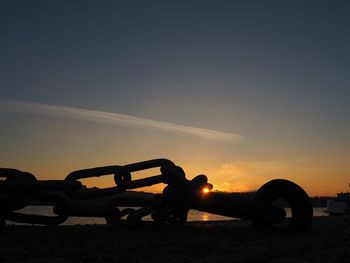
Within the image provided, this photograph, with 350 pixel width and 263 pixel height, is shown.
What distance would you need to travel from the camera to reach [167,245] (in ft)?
15.0

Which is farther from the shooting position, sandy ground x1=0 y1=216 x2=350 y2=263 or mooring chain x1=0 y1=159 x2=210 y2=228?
mooring chain x1=0 y1=159 x2=210 y2=228

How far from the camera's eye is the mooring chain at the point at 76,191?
549cm

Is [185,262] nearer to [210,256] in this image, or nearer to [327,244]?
[210,256]

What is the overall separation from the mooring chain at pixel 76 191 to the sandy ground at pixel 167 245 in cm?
21

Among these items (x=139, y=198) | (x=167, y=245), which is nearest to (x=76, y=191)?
(x=139, y=198)

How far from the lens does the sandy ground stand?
387cm

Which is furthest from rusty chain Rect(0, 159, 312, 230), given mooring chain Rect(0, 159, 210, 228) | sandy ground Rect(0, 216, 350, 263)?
sandy ground Rect(0, 216, 350, 263)

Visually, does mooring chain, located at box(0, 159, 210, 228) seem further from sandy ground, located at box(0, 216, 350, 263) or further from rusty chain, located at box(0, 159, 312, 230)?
sandy ground, located at box(0, 216, 350, 263)

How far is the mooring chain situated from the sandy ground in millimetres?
210

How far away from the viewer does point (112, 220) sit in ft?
19.8

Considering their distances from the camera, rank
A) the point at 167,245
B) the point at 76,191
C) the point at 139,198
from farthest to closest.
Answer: the point at 139,198, the point at 76,191, the point at 167,245

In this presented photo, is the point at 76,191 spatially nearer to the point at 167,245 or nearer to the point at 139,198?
the point at 139,198

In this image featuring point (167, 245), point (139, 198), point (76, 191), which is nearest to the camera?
point (167, 245)

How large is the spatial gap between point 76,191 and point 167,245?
1.60 m
